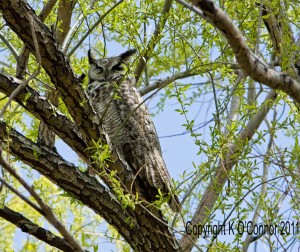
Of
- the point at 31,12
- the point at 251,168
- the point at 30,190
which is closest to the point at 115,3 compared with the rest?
the point at 31,12

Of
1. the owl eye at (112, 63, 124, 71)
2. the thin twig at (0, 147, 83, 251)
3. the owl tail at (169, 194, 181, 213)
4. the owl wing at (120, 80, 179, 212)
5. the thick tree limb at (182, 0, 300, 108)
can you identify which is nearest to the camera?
the thin twig at (0, 147, 83, 251)

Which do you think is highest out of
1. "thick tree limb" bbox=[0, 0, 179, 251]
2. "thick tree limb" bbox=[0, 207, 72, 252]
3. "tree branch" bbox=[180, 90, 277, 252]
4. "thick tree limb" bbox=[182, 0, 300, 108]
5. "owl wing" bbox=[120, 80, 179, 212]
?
"owl wing" bbox=[120, 80, 179, 212]

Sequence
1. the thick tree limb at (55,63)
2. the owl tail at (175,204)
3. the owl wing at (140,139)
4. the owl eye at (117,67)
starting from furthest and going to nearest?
the owl eye at (117,67), the owl wing at (140,139), the owl tail at (175,204), the thick tree limb at (55,63)

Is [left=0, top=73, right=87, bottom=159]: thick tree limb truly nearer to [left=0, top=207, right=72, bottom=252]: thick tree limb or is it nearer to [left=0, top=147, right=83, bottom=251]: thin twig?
[left=0, top=207, right=72, bottom=252]: thick tree limb

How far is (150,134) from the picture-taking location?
354cm

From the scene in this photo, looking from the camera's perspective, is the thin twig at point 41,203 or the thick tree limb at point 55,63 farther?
the thick tree limb at point 55,63

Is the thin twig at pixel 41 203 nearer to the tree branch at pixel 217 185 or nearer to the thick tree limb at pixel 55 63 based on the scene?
the thick tree limb at pixel 55 63

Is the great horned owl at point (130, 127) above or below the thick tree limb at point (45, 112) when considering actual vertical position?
above

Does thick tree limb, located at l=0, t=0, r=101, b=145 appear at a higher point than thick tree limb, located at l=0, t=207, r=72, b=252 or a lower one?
higher

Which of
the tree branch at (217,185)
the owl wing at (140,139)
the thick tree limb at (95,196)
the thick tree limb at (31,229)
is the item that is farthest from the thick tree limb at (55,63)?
the owl wing at (140,139)

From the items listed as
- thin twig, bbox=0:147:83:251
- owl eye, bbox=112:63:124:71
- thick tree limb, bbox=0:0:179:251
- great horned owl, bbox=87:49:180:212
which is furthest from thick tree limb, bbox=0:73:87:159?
owl eye, bbox=112:63:124:71

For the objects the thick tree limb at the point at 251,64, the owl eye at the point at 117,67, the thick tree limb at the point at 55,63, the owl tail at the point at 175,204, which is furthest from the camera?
the owl eye at the point at 117,67

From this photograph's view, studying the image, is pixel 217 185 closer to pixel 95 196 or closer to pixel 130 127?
pixel 95 196

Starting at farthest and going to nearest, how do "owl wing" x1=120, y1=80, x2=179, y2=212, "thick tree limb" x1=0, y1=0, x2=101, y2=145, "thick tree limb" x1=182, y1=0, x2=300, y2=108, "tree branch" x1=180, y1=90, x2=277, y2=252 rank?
"owl wing" x1=120, y1=80, x2=179, y2=212 < "tree branch" x1=180, y1=90, x2=277, y2=252 < "thick tree limb" x1=0, y1=0, x2=101, y2=145 < "thick tree limb" x1=182, y1=0, x2=300, y2=108
